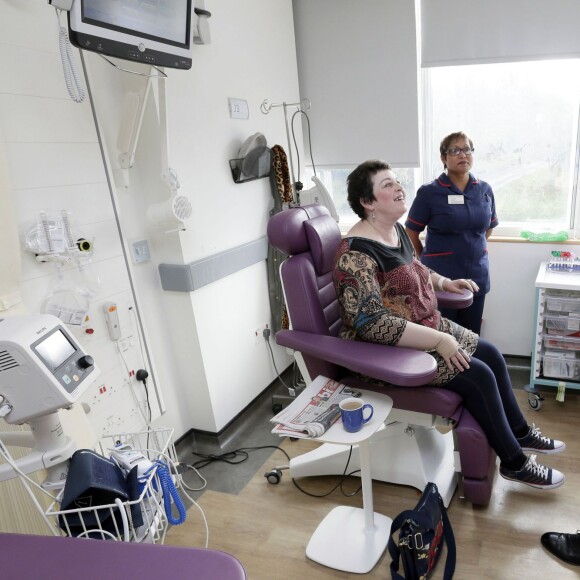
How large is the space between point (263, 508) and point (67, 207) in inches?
55.6

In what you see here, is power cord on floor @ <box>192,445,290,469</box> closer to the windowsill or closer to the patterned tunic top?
the patterned tunic top

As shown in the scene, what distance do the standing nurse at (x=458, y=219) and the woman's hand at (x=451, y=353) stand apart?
33.9 inches

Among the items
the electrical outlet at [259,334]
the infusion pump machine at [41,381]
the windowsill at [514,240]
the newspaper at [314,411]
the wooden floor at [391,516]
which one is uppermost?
the infusion pump machine at [41,381]

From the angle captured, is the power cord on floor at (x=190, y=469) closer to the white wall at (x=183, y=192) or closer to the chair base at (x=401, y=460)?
the white wall at (x=183, y=192)

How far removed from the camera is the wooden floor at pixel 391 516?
5.53ft

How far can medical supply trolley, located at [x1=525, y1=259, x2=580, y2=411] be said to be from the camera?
2518 mm

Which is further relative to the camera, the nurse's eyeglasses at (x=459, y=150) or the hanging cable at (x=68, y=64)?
the nurse's eyeglasses at (x=459, y=150)

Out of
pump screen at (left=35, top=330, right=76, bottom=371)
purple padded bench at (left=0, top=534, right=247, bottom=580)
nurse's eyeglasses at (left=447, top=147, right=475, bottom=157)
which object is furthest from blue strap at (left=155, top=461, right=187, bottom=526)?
nurse's eyeglasses at (left=447, top=147, right=475, bottom=157)

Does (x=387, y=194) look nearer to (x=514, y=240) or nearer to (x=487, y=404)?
(x=487, y=404)

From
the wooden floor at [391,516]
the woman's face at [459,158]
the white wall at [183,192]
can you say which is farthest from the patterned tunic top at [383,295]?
the white wall at [183,192]

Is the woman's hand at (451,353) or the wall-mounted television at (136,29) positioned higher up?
the wall-mounted television at (136,29)

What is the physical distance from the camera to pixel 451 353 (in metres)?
1.74

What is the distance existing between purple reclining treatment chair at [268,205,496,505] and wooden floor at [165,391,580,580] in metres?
0.08

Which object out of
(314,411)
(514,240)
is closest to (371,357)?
(314,411)
